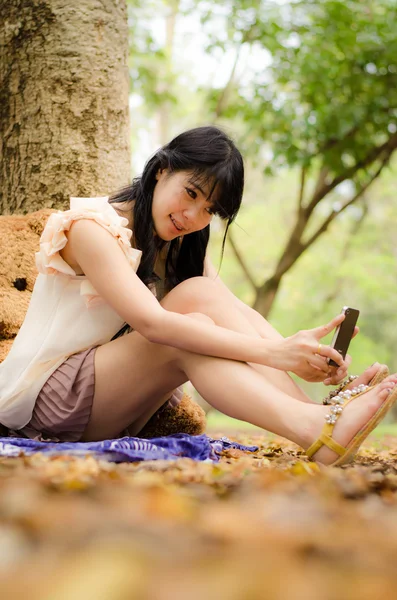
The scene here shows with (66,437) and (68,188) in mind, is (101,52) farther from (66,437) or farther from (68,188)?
(66,437)

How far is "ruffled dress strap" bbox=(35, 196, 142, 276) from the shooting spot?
2174 mm

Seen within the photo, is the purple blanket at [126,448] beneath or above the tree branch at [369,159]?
beneath

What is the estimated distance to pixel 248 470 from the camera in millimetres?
1648

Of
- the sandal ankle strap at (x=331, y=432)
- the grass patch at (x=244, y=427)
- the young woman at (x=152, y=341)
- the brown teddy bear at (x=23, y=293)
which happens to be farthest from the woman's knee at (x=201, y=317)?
the grass patch at (x=244, y=427)

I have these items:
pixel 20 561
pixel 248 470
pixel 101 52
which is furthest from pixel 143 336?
pixel 101 52

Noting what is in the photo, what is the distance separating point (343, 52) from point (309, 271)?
29.9 ft

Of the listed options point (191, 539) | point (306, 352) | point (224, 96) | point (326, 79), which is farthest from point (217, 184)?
point (224, 96)

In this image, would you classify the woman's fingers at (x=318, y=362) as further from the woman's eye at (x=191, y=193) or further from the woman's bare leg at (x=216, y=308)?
the woman's eye at (x=191, y=193)

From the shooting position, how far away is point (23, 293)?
112 inches

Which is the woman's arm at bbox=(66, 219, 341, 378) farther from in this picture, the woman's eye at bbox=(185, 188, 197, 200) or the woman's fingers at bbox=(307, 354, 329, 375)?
the woman's eye at bbox=(185, 188, 197, 200)

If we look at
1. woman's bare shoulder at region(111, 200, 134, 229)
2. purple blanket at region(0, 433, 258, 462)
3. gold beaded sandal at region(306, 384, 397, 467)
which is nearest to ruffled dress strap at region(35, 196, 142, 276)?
woman's bare shoulder at region(111, 200, 134, 229)

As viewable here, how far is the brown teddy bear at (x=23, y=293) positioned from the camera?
107 inches

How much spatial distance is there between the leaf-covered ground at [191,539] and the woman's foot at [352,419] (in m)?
0.55

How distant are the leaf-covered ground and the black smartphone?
893 millimetres
